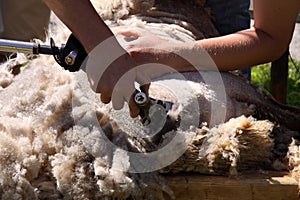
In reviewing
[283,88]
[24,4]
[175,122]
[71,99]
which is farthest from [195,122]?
[24,4]

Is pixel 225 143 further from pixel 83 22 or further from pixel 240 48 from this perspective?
pixel 83 22

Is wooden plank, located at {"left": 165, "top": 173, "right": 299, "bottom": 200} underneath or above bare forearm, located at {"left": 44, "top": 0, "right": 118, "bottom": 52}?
underneath

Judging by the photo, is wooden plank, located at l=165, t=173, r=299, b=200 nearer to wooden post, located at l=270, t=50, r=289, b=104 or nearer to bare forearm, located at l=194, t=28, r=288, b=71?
bare forearm, located at l=194, t=28, r=288, b=71

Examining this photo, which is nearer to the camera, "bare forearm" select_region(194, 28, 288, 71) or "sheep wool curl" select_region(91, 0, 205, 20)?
"bare forearm" select_region(194, 28, 288, 71)

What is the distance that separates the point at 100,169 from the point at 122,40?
0.35 metres

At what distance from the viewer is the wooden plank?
1.34 meters

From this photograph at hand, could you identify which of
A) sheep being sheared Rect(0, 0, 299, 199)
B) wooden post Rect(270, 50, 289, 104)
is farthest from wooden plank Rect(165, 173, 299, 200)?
wooden post Rect(270, 50, 289, 104)

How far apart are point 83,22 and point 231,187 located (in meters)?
0.42

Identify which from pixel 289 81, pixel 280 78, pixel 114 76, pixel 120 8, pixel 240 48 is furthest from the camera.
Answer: pixel 289 81

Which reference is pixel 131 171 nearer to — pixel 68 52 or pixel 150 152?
pixel 150 152

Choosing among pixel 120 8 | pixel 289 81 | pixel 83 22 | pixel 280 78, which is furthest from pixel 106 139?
pixel 289 81

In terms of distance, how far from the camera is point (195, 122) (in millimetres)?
1396

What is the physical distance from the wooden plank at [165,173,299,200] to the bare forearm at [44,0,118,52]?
0.30 metres

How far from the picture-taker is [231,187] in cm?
134
